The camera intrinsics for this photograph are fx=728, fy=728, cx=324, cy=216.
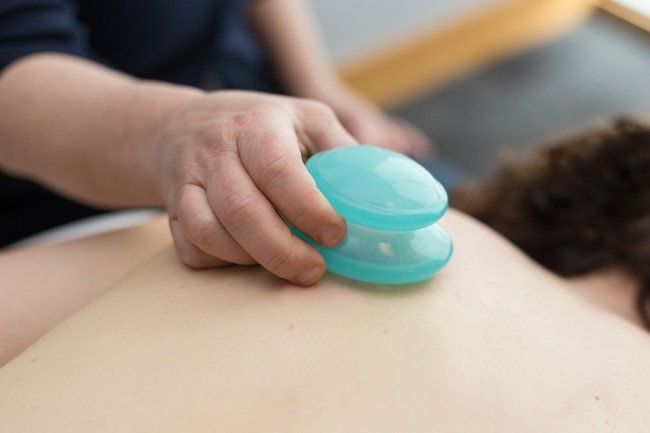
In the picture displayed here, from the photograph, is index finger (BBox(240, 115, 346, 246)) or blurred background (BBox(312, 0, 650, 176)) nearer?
index finger (BBox(240, 115, 346, 246))

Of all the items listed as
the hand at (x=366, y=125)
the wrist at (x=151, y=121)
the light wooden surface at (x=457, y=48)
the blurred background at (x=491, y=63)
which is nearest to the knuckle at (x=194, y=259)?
the wrist at (x=151, y=121)

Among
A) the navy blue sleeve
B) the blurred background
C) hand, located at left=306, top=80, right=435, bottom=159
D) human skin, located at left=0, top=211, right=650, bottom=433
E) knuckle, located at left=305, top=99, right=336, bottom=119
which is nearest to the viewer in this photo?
human skin, located at left=0, top=211, right=650, bottom=433

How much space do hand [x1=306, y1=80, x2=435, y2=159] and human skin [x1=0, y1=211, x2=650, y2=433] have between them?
0.61 meters

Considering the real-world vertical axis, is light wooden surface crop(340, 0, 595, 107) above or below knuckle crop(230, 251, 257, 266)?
below

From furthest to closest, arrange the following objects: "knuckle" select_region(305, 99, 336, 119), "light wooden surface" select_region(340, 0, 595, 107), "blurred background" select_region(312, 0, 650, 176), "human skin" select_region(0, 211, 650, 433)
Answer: "light wooden surface" select_region(340, 0, 595, 107)
"blurred background" select_region(312, 0, 650, 176)
"knuckle" select_region(305, 99, 336, 119)
"human skin" select_region(0, 211, 650, 433)

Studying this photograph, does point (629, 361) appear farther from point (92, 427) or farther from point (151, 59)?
point (151, 59)

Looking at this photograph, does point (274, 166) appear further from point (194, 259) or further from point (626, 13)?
point (626, 13)

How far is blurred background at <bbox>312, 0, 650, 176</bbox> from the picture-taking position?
2039 millimetres

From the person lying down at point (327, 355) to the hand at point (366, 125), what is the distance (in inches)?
21.3

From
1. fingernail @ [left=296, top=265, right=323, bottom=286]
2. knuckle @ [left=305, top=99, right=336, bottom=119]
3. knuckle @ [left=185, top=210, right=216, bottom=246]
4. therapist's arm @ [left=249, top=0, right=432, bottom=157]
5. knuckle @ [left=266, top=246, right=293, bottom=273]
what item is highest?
knuckle @ [left=305, top=99, right=336, bottom=119]

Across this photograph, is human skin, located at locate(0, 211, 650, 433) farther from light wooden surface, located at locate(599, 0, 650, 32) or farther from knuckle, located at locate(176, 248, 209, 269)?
light wooden surface, located at locate(599, 0, 650, 32)

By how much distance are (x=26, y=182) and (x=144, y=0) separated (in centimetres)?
30

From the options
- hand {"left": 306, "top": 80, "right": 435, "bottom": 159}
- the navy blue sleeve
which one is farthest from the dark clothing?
hand {"left": 306, "top": 80, "right": 435, "bottom": 159}

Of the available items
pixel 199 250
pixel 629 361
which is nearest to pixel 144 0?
pixel 199 250
